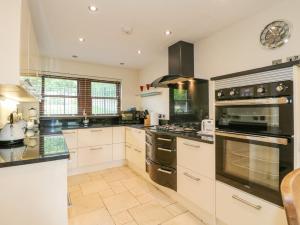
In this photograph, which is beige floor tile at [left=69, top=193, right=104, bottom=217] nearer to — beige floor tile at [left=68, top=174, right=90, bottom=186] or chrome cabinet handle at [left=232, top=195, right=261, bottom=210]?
beige floor tile at [left=68, top=174, right=90, bottom=186]

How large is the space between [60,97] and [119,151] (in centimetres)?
166

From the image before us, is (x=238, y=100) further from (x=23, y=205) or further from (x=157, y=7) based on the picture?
(x=23, y=205)

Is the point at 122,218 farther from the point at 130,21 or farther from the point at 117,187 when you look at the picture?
the point at 130,21

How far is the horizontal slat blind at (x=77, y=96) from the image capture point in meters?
3.38

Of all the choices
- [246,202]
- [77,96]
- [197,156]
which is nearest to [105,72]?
[77,96]

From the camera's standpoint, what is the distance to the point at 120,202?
2129 millimetres

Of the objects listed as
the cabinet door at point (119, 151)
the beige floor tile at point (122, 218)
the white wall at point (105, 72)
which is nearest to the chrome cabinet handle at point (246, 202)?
the beige floor tile at point (122, 218)

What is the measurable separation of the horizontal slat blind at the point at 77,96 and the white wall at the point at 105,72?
143 millimetres

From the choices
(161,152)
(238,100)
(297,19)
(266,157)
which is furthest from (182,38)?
(266,157)

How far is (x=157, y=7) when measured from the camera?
1.74 metres

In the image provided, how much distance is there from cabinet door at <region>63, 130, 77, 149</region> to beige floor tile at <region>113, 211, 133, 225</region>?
1.62m

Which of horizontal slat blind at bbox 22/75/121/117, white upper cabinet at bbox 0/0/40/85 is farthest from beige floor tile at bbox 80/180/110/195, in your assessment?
white upper cabinet at bbox 0/0/40/85

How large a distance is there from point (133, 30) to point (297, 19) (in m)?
1.74

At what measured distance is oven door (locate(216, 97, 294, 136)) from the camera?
1101mm
